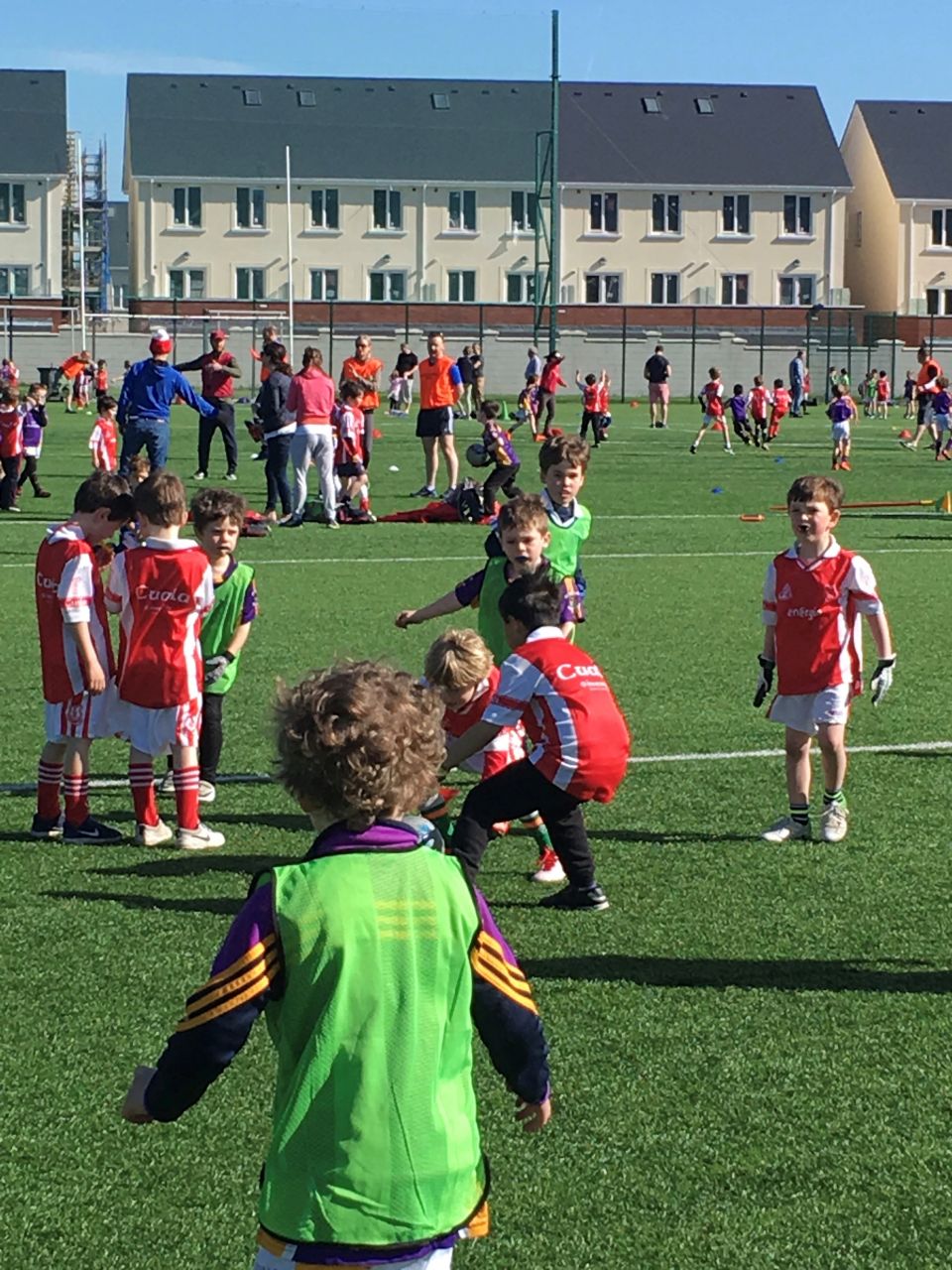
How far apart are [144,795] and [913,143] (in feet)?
278

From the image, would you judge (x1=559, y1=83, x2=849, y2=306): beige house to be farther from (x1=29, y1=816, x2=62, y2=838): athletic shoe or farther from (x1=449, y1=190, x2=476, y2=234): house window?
(x1=29, y1=816, x2=62, y2=838): athletic shoe

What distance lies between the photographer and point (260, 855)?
7.99m

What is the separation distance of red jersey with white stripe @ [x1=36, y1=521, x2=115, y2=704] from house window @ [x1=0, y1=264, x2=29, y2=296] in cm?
7242

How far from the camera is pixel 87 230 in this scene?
97.6 m

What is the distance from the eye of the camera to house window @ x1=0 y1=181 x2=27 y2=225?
78.1 metres

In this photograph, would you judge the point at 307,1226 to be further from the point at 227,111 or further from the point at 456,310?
the point at 227,111

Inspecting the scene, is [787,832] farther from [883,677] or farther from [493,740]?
[493,740]

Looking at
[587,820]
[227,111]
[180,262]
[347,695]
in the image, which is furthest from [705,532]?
[227,111]

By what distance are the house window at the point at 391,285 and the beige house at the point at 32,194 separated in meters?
13.5

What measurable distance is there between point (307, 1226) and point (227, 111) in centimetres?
8428

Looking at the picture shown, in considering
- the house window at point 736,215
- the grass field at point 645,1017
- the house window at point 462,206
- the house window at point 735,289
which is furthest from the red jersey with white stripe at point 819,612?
the house window at point 736,215

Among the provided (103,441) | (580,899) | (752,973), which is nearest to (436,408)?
(103,441)

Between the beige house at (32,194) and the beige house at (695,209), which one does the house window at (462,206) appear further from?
the beige house at (32,194)

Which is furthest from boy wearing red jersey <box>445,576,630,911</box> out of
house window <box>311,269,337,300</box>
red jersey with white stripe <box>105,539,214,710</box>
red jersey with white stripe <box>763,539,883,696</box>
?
house window <box>311,269,337,300</box>
